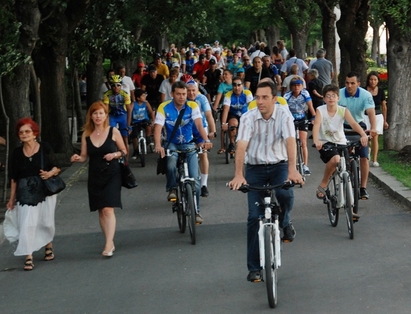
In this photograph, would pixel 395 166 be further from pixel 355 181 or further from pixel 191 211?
pixel 191 211

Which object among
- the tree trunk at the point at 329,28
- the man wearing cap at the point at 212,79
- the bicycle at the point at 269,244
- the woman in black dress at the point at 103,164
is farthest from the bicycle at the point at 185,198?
the man wearing cap at the point at 212,79

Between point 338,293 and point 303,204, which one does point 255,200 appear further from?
point 303,204

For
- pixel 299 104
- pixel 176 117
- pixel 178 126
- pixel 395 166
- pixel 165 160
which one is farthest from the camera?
pixel 395 166

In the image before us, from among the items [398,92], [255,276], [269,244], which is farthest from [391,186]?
[269,244]

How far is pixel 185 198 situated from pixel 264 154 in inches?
113

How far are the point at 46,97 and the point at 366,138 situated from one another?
431 inches

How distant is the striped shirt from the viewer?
8.48 m

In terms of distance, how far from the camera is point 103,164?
10562mm

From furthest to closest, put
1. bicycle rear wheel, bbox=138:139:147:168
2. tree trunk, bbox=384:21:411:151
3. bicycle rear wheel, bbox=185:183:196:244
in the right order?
1. bicycle rear wheel, bbox=138:139:147:168
2. tree trunk, bbox=384:21:411:151
3. bicycle rear wheel, bbox=185:183:196:244

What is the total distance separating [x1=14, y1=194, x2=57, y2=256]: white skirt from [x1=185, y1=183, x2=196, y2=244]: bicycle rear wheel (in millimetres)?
1499

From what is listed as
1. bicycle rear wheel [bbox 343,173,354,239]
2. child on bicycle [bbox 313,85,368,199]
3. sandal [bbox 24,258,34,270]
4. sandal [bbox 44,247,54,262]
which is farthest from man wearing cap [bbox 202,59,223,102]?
sandal [bbox 24,258,34,270]

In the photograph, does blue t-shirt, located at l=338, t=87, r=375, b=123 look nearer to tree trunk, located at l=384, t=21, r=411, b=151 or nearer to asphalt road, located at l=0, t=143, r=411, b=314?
asphalt road, located at l=0, t=143, r=411, b=314

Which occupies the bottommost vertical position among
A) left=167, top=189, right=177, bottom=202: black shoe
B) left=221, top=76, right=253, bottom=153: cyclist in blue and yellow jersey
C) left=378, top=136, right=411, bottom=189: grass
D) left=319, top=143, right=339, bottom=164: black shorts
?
left=378, top=136, right=411, bottom=189: grass

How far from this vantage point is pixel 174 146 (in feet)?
40.4
